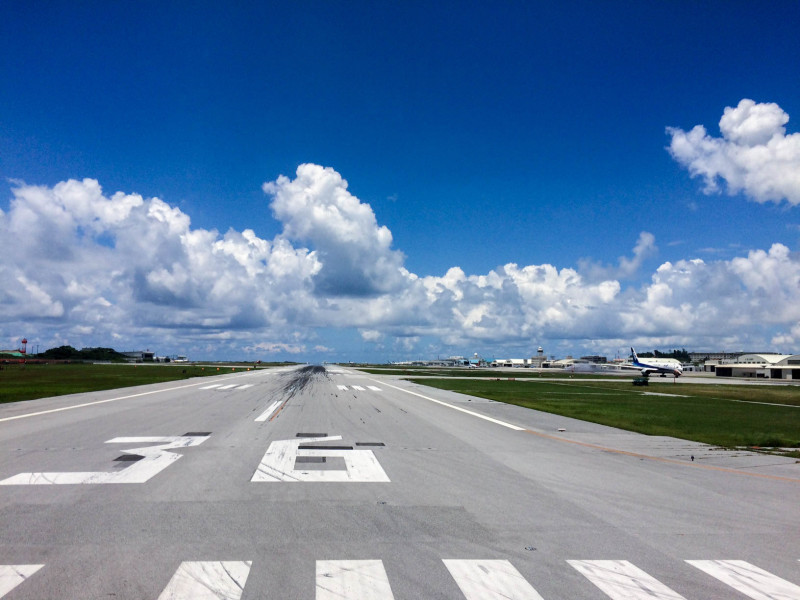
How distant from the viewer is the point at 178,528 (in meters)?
6.94

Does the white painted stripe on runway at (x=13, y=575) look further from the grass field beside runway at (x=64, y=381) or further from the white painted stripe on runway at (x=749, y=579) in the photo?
the grass field beside runway at (x=64, y=381)

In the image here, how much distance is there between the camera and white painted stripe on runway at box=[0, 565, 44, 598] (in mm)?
5121

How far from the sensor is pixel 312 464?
11414 mm

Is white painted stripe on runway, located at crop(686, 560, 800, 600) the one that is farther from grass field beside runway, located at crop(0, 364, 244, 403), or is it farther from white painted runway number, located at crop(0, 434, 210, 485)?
grass field beside runway, located at crop(0, 364, 244, 403)

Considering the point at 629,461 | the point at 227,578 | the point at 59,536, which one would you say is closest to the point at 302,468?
the point at 59,536

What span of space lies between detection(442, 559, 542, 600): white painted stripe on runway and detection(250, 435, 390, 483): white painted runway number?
4185mm

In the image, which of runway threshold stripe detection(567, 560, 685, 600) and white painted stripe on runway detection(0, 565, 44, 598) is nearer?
white painted stripe on runway detection(0, 565, 44, 598)

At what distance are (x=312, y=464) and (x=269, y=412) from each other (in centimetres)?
1162

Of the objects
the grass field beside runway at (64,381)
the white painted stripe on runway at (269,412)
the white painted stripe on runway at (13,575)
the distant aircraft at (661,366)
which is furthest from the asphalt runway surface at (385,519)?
the distant aircraft at (661,366)

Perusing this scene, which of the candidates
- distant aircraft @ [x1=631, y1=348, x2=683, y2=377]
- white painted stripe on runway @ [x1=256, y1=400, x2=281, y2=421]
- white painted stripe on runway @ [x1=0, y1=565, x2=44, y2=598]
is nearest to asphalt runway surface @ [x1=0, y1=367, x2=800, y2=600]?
white painted stripe on runway @ [x1=0, y1=565, x2=44, y2=598]

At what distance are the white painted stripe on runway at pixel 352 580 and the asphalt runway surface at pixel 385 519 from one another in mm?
24

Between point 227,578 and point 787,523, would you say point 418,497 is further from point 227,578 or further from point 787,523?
point 787,523

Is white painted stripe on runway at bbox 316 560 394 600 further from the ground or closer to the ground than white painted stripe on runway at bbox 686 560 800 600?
further from the ground

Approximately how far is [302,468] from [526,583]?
6.37 m
